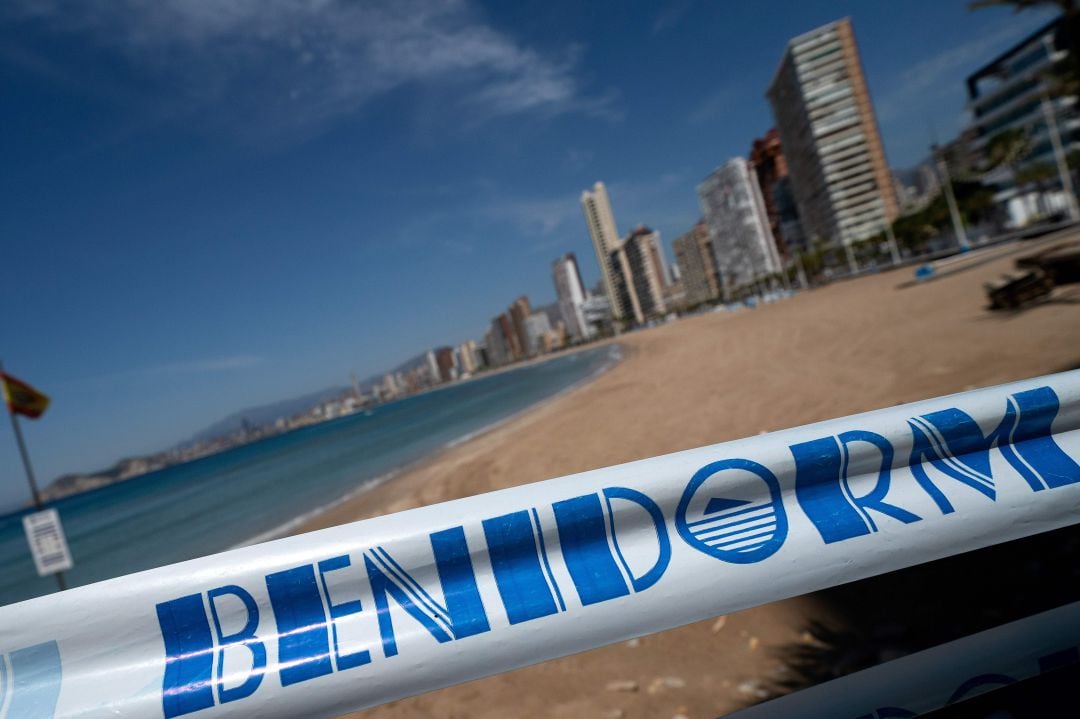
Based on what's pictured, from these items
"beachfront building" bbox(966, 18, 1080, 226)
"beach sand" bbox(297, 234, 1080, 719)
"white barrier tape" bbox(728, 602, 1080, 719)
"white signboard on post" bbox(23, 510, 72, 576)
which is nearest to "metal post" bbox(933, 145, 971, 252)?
"beachfront building" bbox(966, 18, 1080, 226)

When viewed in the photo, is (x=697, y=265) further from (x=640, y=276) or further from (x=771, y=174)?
(x=771, y=174)

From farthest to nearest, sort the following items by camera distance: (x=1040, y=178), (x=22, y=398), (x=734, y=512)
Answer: (x=1040, y=178), (x=22, y=398), (x=734, y=512)

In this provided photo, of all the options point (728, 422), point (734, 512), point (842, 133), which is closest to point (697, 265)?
point (842, 133)

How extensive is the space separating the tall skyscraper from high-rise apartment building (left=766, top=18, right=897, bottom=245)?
8958 centimetres

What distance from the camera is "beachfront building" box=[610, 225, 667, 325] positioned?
16988 cm

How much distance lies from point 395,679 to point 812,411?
21.5 feet

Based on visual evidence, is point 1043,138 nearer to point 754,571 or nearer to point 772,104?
point 772,104

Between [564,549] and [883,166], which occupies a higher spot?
[883,166]

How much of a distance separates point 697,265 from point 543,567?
18577 centimetres

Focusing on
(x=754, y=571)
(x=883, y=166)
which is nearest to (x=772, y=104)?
(x=883, y=166)

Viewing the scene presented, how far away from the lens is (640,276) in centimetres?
17225

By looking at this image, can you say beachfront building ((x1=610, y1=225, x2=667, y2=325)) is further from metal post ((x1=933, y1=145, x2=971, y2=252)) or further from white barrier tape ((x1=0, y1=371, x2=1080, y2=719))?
white barrier tape ((x1=0, y1=371, x2=1080, y2=719))

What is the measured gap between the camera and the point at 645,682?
2.63 metres

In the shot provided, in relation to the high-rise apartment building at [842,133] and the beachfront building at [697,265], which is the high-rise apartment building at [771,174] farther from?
the high-rise apartment building at [842,133]
